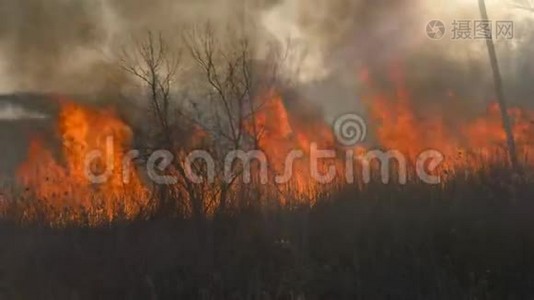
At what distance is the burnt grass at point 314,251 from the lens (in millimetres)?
5836

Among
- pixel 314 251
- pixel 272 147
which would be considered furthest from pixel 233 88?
pixel 314 251

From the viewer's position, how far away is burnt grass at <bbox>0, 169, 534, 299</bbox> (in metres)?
5.84

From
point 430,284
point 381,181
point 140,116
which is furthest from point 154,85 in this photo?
point 430,284

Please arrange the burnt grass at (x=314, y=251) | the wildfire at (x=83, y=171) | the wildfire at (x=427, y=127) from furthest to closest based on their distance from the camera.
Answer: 1. the wildfire at (x=427, y=127)
2. the wildfire at (x=83, y=171)
3. the burnt grass at (x=314, y=251)

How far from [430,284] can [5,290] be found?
3.95 metres

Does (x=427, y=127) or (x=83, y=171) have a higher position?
(x=427, y=127)

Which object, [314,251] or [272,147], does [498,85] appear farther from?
[314,251]

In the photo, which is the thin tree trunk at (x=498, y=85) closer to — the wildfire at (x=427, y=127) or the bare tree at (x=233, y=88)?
the wildfire at (x=427, y=127)

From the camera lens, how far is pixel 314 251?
21.7 feet

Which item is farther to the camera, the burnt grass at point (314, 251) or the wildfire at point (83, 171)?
the wildfire at point (83, 171)

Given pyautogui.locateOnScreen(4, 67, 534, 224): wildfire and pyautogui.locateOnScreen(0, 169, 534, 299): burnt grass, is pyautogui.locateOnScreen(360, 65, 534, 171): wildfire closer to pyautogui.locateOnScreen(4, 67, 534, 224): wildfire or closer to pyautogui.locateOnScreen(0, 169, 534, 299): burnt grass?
pyautogui.locateOnScreen(4, 67, 534, 224): wildfire

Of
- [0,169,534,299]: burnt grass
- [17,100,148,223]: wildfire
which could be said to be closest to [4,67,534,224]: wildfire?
[17,100,148,223]: wildfire

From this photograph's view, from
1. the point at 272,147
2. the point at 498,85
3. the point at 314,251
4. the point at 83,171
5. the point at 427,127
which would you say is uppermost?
the point at 498,85

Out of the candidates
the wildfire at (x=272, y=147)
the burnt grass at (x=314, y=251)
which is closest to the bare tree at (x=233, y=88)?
the wildfire at (x=272, y=147)
